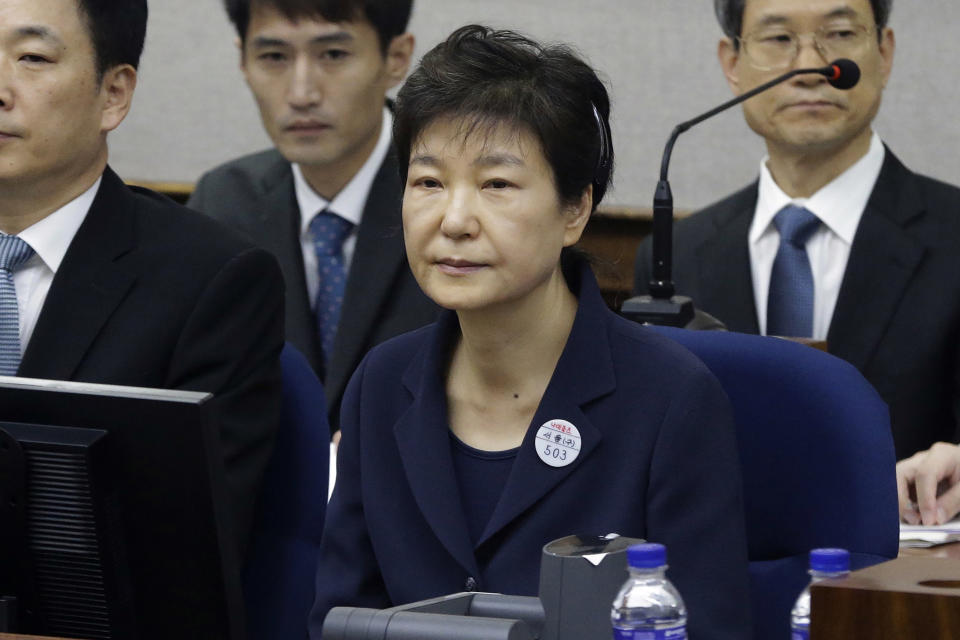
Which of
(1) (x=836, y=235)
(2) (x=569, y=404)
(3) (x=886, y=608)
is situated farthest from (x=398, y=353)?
(1) (x=836, y=235)

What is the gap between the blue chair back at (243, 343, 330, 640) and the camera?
72.4 inches

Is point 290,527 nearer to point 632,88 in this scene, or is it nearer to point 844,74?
point 844,74

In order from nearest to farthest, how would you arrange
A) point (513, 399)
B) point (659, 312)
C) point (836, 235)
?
point (513, 399)
point (659, 312)
point (836, 235)

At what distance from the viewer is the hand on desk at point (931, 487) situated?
2031mm

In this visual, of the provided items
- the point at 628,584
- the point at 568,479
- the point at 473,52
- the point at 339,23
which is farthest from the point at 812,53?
the point at 628,584

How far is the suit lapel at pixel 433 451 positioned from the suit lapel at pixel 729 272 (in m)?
1.20

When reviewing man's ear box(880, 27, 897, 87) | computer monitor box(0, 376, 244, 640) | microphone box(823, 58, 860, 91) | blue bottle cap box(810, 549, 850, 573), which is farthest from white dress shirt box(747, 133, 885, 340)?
computer monitor box(0, 376, 244, 640)

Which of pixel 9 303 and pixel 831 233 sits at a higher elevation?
pixel 831 233

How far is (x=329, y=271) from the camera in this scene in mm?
3064

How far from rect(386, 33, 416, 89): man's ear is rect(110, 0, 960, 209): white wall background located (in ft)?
1.43

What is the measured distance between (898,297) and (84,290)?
1.43 m

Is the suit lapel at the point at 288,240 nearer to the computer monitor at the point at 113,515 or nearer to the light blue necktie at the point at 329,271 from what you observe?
the light blue necktie at the point at 329,271

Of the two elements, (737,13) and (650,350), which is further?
(737,13)

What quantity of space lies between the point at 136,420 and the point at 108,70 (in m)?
0.98
